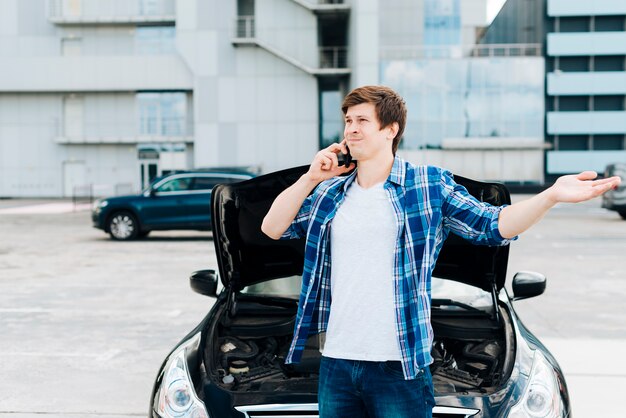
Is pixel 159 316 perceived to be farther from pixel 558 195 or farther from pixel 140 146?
pixel 140 146

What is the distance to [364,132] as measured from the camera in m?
2.55

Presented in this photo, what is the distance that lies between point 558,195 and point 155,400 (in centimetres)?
204

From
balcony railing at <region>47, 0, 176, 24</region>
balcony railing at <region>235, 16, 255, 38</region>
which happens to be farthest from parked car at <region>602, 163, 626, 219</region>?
balcony railing at <region>47, 0, 176, 24</region>

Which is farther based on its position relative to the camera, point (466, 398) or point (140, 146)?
point (140, 146)

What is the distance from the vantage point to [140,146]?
4784cm

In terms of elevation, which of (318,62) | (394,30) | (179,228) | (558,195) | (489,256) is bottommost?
(179,228)

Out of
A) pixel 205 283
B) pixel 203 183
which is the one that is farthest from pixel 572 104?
pixel 205 283

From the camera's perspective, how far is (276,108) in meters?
44.8

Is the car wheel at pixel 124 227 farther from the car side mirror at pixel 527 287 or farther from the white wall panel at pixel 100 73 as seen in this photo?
the white wall panel at pixel 100 73

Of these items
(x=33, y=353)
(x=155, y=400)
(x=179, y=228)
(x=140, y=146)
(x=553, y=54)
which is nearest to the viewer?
(x=155, y=400)

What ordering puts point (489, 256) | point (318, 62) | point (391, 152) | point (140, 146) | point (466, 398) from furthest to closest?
point (140, 146) < point (318, 62) < point (489, 256) < point (466, 398) < point (391, 152)

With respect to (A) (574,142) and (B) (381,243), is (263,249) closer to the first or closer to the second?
(B) (381,243)

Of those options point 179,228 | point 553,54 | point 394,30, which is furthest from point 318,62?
point 179,228

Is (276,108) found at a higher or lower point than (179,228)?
higher
